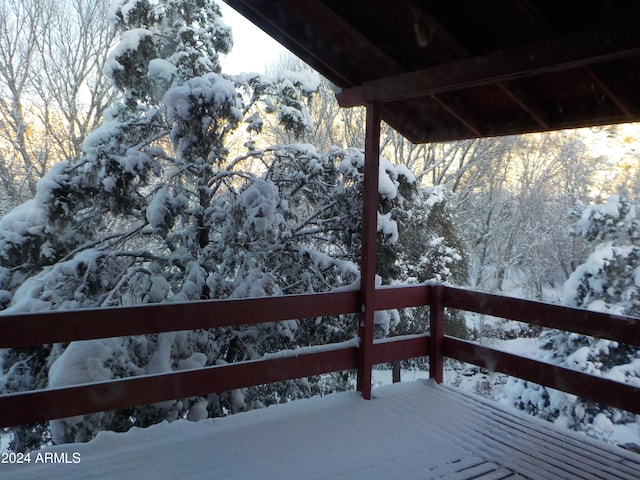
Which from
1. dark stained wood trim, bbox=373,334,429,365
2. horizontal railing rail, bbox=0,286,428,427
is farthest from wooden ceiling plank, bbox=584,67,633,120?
dark stained wood trim, bbox=373,334,429,365

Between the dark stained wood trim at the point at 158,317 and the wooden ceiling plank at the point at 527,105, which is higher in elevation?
the wooden ceiling plank at the point at 527,105

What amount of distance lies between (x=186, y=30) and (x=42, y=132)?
6.89 meters

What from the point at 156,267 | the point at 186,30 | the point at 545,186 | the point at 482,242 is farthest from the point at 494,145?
the point at 156,267

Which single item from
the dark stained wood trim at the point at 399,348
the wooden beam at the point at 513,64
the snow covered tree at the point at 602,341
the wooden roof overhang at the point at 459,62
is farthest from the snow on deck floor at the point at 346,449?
the snow covered tree at the point at 602,341

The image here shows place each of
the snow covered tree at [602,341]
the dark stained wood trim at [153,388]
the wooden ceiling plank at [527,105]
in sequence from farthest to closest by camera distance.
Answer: the snow covered tree at [602,341]
the wooden ceiling plank at [527,105]
the dark stained wood trim at [153,388]

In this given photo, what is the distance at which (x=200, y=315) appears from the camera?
122 inches

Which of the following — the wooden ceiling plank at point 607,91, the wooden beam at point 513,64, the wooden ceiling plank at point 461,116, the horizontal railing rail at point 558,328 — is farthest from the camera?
the wooden ceiling plank at point 461,116

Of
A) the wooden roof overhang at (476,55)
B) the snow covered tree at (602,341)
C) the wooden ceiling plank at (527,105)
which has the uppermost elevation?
the wooden roof overhang at (476,55)

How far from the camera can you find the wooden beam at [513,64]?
2.36 meters

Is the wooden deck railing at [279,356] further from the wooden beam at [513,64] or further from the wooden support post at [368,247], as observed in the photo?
the wooden beam at [513,64]

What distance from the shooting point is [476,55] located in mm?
2959

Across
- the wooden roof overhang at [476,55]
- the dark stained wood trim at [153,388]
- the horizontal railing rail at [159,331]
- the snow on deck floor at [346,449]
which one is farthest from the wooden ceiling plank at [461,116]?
the snow on deck floor at [346,449]

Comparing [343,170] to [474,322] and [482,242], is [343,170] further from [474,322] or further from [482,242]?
[482,242]

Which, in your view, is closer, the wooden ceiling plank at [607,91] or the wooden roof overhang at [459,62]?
the wooden roof overhang at [459,62]
